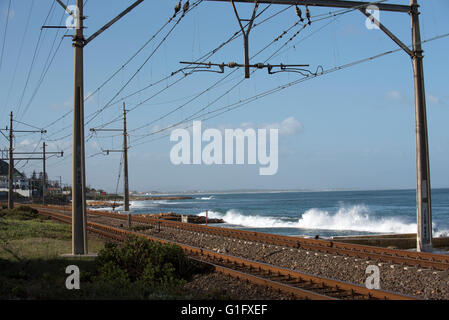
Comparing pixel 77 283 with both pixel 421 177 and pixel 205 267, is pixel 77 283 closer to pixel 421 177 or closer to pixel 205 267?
pixel 205 267

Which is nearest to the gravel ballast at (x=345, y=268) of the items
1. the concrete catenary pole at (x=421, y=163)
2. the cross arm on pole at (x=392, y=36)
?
the concrete catenary pole at (x=421, y=163)

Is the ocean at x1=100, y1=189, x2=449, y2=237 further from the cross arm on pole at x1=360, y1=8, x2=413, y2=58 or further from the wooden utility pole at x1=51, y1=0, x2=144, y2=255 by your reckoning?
the wooden utility pole at x1=51, y1=0, x2=144, y2=255

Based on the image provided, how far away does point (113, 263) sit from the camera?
1346 centimetres

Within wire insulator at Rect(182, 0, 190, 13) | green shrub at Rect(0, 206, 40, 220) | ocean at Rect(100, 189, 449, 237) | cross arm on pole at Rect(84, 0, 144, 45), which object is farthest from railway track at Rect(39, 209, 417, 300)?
ocean at Rect(100, 189, 449, 237)

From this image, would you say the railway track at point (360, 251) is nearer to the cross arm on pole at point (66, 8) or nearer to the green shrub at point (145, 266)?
the green shrub at point (145, 266)

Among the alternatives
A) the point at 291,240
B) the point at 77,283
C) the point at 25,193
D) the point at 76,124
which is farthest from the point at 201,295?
the point at 25,193

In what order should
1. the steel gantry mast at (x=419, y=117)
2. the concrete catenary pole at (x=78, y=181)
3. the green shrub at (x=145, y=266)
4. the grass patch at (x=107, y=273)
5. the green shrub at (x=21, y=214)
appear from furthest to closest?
the green shrub at (x=21, y=214)
the concrete catenary pole at (x=78, y=181)
the steel gantry mast at (x=419, y=117)
the green shrub at (x=145, y=266)
the grass patch at (x=107, y=273)

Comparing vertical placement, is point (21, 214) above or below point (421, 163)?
below

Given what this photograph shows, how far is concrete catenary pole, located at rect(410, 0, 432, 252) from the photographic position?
16.3 m

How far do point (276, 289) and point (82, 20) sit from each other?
1198cm

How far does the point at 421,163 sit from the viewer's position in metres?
16.4

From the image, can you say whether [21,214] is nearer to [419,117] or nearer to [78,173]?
[78,173]

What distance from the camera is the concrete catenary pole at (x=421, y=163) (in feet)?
53.4

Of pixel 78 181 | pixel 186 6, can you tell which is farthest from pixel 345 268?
pixel 78 181
